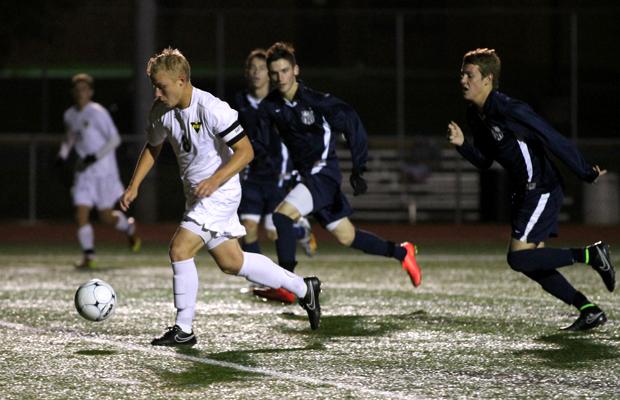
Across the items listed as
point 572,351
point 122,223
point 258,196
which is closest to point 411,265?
point 258,196

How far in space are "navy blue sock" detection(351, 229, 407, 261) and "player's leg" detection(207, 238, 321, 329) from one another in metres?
1.67

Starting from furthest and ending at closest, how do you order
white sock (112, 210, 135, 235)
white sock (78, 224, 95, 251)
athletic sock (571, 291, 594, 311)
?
white sock (112, 210, 135, 235) < white sock (78, 224, 95, 251) < athletic sock (571, 291, 594, 311)

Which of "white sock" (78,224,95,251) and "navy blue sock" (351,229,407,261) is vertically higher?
"navy blue sock" (351,229,407,261)

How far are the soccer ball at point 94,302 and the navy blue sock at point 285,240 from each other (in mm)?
1820

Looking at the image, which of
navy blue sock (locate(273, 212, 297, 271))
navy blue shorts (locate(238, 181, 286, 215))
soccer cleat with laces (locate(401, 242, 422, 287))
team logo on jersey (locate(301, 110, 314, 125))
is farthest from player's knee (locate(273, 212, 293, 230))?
navy blue shorts (locate(238, 181, 286, 215))

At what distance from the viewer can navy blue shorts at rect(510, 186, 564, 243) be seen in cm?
769

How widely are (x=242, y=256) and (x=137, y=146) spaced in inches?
519

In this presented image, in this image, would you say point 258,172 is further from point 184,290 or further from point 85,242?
point 184,290

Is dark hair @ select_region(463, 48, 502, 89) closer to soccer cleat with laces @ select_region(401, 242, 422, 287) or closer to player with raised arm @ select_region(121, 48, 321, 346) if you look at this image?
player with raised arm @ select_region(121, 48, 321, 346)

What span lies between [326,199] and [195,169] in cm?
200

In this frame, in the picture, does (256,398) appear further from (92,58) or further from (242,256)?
(92,58)

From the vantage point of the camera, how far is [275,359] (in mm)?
6590

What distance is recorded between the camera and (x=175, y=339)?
702cm

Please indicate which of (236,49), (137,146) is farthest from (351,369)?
(236,49)
